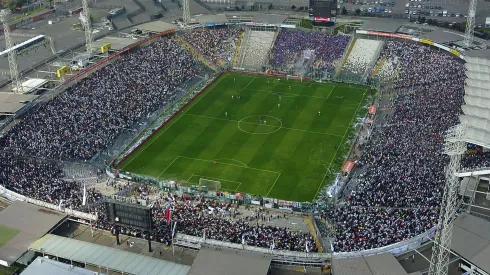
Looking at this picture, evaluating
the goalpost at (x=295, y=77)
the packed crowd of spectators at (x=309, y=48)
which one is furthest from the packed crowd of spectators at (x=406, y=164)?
the goalpost at (x=295, y=77)

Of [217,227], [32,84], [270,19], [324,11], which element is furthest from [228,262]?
[270,19]

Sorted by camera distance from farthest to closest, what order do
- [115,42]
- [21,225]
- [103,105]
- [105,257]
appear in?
[115,42] < [103,105] < [21,225] < [105,257]

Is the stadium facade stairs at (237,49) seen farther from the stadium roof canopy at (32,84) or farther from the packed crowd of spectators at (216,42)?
the stadium roof canopy at (32,84)

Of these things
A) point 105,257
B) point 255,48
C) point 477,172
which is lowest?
point 105,257

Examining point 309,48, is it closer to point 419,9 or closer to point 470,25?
point 470,25

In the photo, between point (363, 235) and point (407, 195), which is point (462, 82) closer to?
point (407, 195)

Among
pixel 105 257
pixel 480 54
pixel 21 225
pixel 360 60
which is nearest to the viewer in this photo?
pixel 105 257

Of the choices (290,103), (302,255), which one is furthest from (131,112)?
(302,255)
